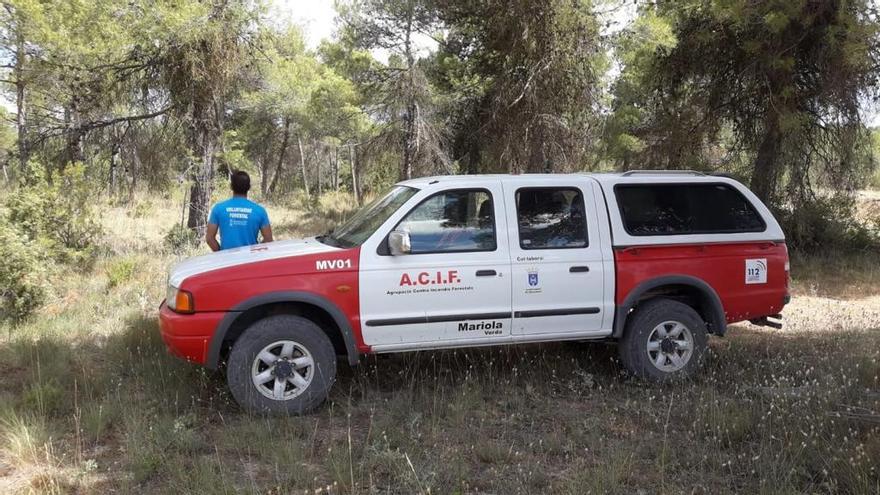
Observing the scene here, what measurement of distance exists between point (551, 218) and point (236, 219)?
2922 millimetres

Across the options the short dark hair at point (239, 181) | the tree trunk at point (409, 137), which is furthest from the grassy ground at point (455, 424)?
the tree trunk at point (409, 137)

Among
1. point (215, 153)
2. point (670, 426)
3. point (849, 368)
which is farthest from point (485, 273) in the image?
point (215, 153)

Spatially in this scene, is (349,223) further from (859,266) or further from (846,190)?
(846,190)

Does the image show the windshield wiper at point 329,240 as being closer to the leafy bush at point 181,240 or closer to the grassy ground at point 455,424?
the grassy ground at point 455,424

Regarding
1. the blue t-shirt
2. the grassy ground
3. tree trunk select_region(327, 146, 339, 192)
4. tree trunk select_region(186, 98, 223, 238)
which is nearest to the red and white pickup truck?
the grassy ground

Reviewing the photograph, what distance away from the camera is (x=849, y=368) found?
520 cm

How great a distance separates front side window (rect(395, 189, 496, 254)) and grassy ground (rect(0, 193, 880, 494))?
1.15 metres

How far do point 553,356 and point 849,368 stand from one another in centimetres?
246

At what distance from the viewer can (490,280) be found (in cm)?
498

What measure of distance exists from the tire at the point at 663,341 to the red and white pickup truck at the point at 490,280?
12mm

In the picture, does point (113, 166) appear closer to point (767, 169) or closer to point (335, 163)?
point (767, 169)

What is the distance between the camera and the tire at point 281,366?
459cm

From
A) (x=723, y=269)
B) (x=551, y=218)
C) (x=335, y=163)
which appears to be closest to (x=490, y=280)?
(x=551, y=218)

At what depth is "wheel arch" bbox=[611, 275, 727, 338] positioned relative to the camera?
17.4 ft
